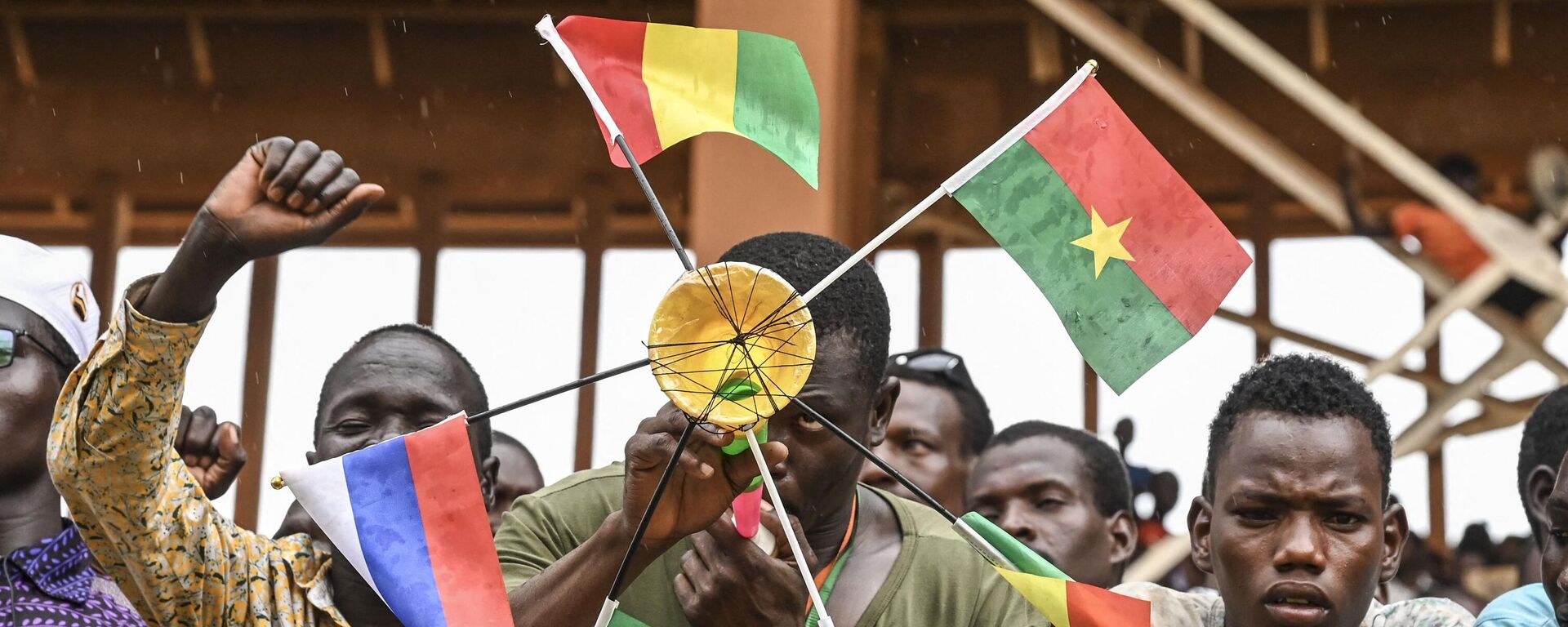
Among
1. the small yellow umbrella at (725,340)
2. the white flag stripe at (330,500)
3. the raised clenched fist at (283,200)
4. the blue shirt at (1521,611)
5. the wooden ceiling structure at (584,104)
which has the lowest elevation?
the white flag stripe at (330,500)

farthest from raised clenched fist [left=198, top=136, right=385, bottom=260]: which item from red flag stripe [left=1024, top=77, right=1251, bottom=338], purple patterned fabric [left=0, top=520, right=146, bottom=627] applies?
red flag stripe [left=1024, top=77, right=1251, bottom=338]

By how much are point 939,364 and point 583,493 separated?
1.86 m

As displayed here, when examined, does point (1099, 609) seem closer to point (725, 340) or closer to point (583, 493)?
point (725, 340)

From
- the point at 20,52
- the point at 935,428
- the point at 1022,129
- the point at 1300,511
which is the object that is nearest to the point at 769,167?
the point at 935,428

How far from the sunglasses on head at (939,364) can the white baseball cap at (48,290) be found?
2.09 meters

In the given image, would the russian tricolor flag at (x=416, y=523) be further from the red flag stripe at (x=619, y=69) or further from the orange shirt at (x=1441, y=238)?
the orange shirt at (x=1441, y=238)

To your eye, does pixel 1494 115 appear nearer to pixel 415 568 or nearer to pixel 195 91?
pixel 195 91

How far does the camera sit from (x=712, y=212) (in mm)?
Result: 4930

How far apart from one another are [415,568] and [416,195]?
584 centimetres

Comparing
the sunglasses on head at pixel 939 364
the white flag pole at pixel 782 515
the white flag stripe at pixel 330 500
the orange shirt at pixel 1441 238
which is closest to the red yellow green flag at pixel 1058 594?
the white flag pole at pixel 782 515

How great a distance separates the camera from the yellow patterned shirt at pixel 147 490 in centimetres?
234

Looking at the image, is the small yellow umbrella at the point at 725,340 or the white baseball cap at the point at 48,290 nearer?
the small yellow umbrella at the point at 725,340

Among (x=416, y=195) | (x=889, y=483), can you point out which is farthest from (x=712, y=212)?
(x=416, y=195)

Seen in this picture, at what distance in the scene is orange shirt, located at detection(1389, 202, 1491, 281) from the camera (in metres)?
6.69
